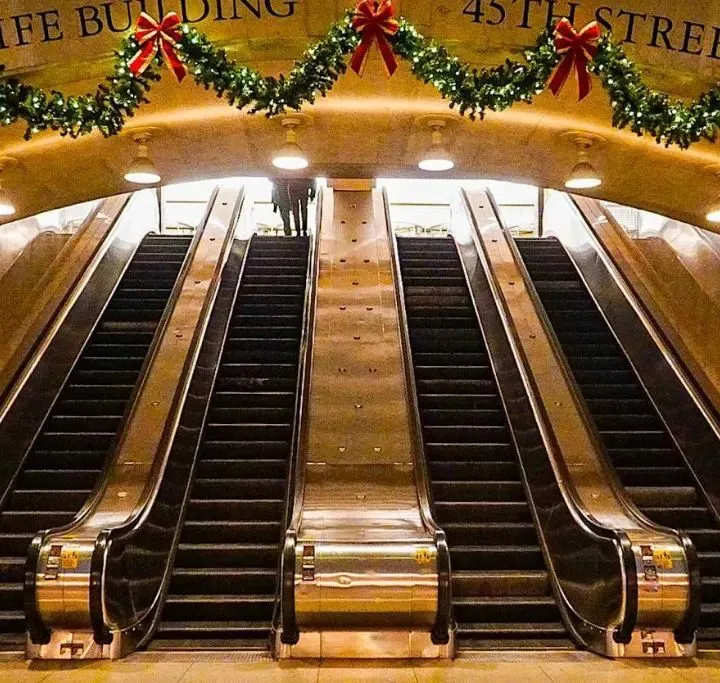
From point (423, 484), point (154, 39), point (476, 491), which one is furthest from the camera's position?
point (476, 491)

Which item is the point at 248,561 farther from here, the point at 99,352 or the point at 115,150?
the point at 99,352

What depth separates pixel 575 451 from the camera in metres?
6.66

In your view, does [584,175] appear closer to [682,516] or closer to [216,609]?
[682,516]

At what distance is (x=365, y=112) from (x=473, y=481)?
3248mm

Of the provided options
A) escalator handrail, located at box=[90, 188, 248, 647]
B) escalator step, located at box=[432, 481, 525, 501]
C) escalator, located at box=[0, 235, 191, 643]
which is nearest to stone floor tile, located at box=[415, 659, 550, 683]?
escalator handrail, located at box=[90, 188, 248, 647]

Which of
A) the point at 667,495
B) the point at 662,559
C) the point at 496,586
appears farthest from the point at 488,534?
the point at 667,495

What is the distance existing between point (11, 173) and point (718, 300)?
22.3ft

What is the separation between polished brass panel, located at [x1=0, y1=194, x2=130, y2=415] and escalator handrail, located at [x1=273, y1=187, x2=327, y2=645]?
2.73 meters

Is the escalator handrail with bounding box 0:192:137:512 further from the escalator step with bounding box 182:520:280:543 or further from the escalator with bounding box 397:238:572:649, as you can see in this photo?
the escalator with bounding box 397:238:572:649

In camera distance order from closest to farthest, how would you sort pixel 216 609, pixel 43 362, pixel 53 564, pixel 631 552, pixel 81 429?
pixel 53 564 < pixel 631 552 < pixel 216 609 < pixel 81 429 < pixel 43 362

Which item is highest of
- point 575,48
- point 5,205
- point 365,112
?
point 575,48

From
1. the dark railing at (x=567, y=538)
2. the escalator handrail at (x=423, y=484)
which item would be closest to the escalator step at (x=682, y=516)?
the dark railing at (x=567, y=538)

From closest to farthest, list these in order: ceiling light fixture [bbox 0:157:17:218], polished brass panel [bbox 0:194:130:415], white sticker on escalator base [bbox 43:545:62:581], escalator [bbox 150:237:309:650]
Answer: white sticker on escalator base [bbox 43:545:62:581] < escalator [bbox 150:237:309:650] < ceiling light fixture [bbox 0:157:17:218] < polished brass panel [bbox 0:194:130:415]

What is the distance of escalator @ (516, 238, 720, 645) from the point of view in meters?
6.31
